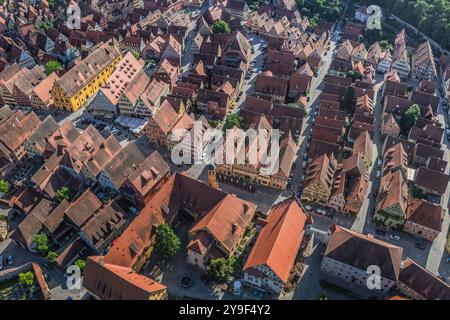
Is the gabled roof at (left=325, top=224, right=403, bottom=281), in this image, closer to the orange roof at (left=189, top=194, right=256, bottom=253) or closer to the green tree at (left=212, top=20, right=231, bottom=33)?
the orange roof at (left=189, top=194, right=256, bottom=253)

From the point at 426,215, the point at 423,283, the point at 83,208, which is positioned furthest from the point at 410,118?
the point at 83,208

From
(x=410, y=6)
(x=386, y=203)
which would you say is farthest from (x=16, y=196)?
(x=410, y=6)

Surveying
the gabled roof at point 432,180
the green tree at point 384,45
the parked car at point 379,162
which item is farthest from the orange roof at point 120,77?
→ the green tree at point 384,45

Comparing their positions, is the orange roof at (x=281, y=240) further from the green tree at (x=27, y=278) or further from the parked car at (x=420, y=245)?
the green tree at (x=27, y=278)

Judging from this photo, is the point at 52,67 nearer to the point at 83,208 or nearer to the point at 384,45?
the point at 83,208

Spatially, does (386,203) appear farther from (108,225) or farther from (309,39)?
(309,39)

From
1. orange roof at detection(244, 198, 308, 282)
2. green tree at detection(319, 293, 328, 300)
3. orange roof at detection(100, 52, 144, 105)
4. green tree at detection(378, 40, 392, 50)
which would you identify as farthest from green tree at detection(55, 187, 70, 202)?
green tree at detection(378, 40, 392, 50)
